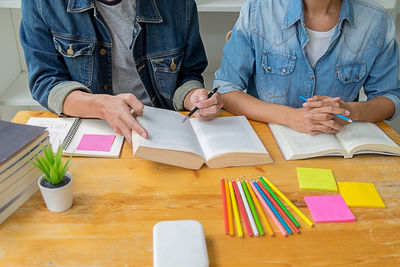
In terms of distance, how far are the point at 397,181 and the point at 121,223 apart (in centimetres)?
76

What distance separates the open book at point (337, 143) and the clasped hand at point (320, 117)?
0.02 m

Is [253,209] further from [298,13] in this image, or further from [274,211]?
[298,13]

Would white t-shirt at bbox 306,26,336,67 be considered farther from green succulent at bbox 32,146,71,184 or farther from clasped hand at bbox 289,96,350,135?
green succulent at bbox 32,146,71,184

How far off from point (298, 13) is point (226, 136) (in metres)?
0.58

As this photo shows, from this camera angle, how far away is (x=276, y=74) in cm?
144

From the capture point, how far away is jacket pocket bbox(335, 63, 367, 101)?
4.66 feet

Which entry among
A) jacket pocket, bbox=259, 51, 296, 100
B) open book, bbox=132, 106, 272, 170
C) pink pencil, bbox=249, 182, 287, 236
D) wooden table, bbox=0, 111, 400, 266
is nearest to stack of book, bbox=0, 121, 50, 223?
wooden table, bbox=0, 111, 400, 266

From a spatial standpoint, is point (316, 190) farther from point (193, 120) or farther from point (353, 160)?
point (193, 120)

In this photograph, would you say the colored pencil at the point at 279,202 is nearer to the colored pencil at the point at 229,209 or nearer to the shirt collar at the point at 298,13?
the colored pencil at the point at 229,209

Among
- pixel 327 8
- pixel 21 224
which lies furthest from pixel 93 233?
pixel 327 8

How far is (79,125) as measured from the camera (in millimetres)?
1186

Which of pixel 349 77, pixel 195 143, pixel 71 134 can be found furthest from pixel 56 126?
pixel 349 77

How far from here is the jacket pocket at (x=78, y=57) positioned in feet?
4.27

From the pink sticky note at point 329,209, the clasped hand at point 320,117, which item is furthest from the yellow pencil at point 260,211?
the clasped hand at point 320,117
